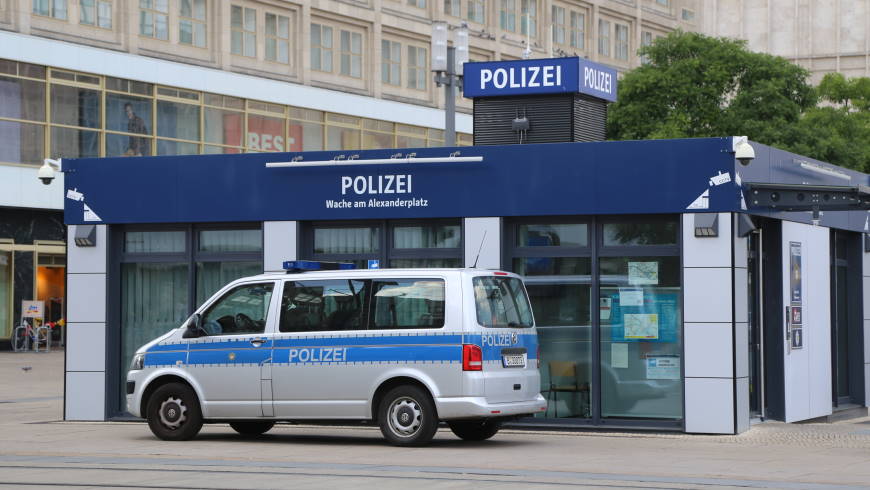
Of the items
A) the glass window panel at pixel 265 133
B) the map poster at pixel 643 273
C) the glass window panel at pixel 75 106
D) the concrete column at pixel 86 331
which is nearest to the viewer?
the map poster at pixel 643 273

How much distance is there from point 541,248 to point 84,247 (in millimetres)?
6486

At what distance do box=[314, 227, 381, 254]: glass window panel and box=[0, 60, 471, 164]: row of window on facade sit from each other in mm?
26057

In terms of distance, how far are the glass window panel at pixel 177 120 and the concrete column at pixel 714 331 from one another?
3288cm

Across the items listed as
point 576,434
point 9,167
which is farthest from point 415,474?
point 9,167

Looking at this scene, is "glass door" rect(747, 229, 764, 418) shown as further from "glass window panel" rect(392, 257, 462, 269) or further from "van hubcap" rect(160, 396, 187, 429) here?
"van hubcap" rect(160, 396, 187, 429)

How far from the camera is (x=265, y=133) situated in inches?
2062

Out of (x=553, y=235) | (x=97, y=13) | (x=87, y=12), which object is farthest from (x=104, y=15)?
(x=553, y=235)

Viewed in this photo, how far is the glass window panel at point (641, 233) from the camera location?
18.4 m

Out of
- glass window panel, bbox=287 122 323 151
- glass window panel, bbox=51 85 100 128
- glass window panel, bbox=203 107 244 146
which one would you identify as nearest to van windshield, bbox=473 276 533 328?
glass window panel, bbox=51 85 100 128

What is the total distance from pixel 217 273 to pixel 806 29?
70.6 m

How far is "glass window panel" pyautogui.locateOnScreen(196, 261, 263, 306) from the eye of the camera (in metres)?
20.5

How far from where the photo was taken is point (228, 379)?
17.0m

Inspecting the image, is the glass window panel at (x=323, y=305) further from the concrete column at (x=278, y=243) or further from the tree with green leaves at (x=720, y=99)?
the tree with green leaves at (x=720, y=99)

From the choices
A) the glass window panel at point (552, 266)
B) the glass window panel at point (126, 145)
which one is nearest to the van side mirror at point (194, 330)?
the glass window panel at point (552, 266)
